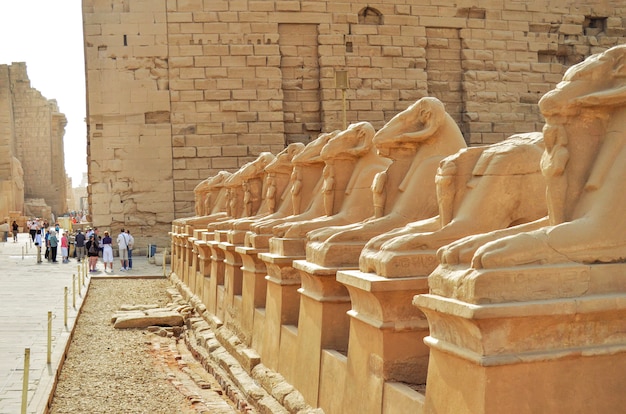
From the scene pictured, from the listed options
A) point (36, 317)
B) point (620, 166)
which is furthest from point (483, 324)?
point (36, 317)

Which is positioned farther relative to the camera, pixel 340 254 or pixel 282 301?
pixel 282 301

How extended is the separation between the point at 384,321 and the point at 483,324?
3.29 ft

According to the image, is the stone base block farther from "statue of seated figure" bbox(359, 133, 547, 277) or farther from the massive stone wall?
the massive stone wall

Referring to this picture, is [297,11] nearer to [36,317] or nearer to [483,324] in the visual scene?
[36,317]

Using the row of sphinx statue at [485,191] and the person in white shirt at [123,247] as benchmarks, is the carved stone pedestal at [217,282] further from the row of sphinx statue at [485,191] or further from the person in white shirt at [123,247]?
the person in white shirt at [123,247]

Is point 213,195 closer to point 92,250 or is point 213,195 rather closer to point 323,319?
point 92,250

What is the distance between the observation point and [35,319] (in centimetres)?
1001

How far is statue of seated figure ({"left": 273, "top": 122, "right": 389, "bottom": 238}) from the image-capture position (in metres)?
5.84

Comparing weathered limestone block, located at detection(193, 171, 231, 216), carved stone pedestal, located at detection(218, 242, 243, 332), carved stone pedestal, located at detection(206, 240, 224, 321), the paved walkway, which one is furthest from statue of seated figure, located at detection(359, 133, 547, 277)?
weathered limestone block, located at detection(193, 171, 231, 216)

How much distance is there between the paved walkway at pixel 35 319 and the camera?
6.25 m

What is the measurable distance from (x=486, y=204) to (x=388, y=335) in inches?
31.0

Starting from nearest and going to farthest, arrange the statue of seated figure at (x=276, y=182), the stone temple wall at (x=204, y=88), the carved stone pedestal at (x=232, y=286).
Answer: the carved stone pedestal at (x=232, y=286), the statue of seated figure at (x=276, y=182), the stone temple wall at (x=204, y=88)

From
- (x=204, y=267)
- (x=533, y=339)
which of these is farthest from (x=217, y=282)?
(x=533, y=339)

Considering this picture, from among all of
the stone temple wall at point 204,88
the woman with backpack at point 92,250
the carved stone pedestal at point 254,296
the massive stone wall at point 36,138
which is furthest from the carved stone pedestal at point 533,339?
the massive stone wall at point 36,138
